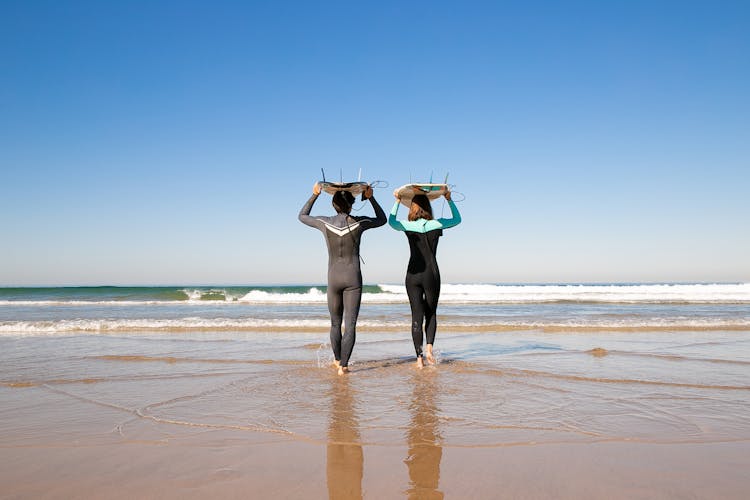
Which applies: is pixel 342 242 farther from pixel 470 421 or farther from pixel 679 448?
pixel 679 448

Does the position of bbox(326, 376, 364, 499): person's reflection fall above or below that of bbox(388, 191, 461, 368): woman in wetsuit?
below

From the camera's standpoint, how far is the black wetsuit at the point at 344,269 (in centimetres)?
669

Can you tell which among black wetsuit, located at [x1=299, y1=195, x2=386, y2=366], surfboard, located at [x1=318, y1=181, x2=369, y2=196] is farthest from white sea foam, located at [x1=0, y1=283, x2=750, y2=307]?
surfboard, located at [x1=318, y1=181, x2=369, y2=196]

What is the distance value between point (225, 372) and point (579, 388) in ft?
14.9

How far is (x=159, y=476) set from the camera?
3027mm

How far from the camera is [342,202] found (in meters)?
6.88

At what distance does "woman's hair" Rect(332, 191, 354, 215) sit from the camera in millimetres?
6879

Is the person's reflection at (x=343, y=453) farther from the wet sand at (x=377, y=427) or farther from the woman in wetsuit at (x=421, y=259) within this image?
the woman in wetsuit at (x=421, y=259)

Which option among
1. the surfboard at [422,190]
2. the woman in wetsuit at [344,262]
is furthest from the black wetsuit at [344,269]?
the surfboard at [422,190]

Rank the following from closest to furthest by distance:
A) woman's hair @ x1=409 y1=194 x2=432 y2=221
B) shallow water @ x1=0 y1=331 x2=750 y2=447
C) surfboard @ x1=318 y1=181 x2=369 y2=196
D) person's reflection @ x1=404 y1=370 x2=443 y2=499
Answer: person's reflection @ x1=404 y1=370 x2=443 y2=499
shallow water @ x1=0 y1=331 x2=750 y2=447
surfboard @ x1=318 y1=181 x2=369 y2=196
woman's hair @ x1=409 y1=194 x2=432 y2=221

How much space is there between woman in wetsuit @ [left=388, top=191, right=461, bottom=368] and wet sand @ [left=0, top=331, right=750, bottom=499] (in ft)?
2.62

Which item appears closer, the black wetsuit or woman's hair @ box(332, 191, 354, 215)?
the black wetsuit

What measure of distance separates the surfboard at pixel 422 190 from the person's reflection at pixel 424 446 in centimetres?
278

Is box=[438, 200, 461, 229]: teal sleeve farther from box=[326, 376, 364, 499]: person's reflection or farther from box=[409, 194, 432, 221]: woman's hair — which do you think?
box=[326, 376, 364, 499]: person's reflection
